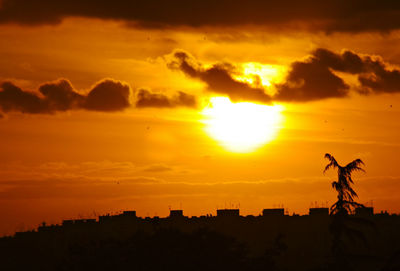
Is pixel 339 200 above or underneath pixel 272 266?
above

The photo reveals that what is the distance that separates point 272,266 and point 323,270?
11285mm

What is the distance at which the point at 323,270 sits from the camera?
95.4 m

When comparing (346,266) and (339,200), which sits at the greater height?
(339,200)

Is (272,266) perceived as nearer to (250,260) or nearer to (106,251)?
(250,260)

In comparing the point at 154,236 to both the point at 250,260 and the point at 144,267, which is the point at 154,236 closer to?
the point at 144,267

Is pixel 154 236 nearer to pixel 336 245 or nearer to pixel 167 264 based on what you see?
pixel 167 264

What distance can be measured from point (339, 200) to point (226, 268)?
13.9m

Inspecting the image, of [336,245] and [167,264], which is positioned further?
[336,245]

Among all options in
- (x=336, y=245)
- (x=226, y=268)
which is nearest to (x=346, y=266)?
(x=336, y=245)

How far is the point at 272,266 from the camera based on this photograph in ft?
348

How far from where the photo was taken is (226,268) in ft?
335

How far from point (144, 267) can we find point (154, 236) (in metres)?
3.68

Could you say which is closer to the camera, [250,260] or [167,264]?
[167,264]

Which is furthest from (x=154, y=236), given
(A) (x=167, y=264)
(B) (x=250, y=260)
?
(B) (x=250, y=260)
